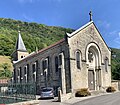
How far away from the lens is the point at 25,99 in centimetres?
1638

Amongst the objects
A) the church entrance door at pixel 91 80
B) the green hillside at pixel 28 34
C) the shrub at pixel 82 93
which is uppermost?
the green hillside at pixel 28 34

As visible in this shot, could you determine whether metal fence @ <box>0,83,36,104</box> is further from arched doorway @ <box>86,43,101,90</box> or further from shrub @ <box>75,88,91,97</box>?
arched doorway @ <box>86,43,101,90</box>

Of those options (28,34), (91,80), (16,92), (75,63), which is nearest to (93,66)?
(91,80)

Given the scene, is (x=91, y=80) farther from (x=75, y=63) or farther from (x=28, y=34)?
(x=28, y=34)

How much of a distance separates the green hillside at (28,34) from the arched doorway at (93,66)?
6548cm

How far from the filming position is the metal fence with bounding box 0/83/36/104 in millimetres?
16219

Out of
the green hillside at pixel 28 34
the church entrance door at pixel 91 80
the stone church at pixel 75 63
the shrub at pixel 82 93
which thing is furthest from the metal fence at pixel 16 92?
the green hillside at pixel 28 34

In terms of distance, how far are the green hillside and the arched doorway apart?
Answer: 65476 millimetres

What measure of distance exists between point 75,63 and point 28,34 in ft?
303

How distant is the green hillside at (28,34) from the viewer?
10042 centimetres

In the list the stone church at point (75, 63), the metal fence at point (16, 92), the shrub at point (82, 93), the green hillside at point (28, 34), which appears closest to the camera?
the metal fence at point (16, 92)

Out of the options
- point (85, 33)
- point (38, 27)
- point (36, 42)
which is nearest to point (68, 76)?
point (85, 33)

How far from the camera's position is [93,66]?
3538 cm

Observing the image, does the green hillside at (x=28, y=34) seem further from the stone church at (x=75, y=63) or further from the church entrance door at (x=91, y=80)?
the church entrance door at (x=91, y=80)
